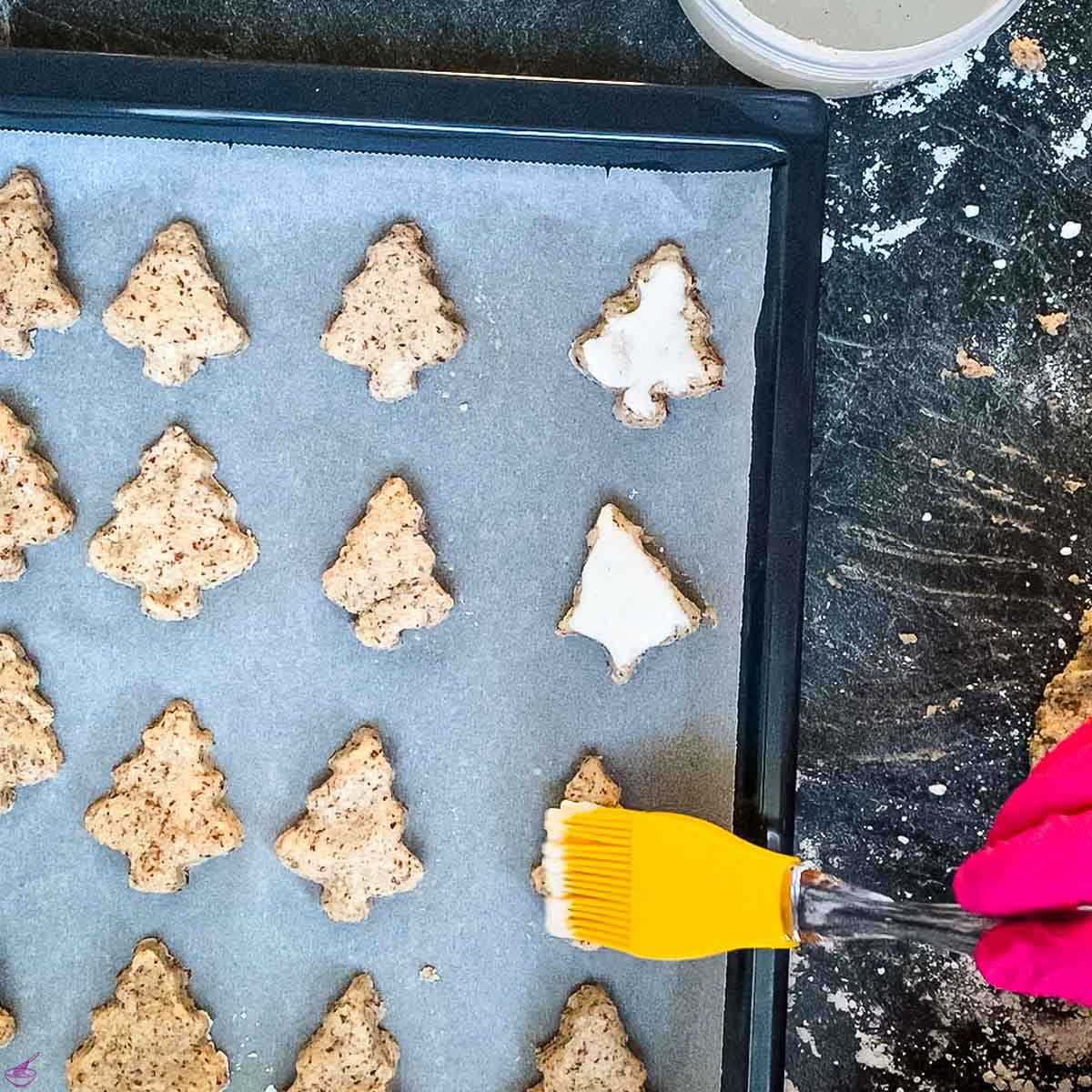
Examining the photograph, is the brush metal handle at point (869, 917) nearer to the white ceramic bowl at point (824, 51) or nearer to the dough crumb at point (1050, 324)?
the dough crumb at point (1050, 324)

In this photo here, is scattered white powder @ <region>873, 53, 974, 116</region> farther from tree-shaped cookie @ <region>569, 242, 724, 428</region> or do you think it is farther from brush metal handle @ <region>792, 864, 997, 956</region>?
brush metal handle @ <region>792, 864, 997, 956</region>

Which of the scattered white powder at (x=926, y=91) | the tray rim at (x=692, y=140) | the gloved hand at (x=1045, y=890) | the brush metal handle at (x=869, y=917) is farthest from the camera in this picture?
the scattered white powder at (x=926, y=91)

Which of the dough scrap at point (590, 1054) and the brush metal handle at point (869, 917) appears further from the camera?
the dough scrap at point (590, 1054)

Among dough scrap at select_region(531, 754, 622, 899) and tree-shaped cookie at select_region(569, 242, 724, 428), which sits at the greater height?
tree-shaped cookie at select_region(569, 242, 724, 428)

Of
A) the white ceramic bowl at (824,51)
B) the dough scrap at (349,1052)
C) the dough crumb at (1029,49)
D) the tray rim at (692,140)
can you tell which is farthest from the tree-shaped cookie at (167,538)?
the dough crumb at (1029,49)

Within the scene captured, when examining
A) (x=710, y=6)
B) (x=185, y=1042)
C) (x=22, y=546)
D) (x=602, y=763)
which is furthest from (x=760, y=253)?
(x=185, y=1042)

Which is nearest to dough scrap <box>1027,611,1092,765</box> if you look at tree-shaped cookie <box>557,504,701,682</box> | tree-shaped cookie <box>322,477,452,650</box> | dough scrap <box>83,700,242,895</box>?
tree-shaped cookie <box>557,504,701,682</box>
